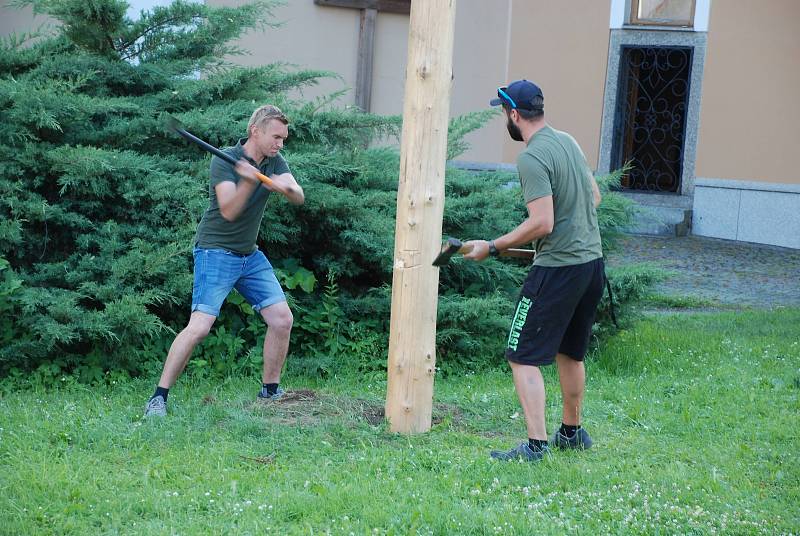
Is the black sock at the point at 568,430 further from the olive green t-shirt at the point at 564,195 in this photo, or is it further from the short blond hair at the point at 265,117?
the short blond hair at the point at 265,117

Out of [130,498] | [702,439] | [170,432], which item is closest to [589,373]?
[702,439]

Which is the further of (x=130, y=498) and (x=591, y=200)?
(x=591, y=200)

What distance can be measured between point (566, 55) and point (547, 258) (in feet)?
32.7

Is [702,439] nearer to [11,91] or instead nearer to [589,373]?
[589,373]

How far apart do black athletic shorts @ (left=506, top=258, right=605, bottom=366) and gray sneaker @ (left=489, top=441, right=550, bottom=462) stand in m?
0.43

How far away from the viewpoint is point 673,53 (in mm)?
14367

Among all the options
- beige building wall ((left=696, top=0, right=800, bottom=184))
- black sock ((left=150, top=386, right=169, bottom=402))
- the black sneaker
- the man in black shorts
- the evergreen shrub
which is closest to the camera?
the man in black shorts

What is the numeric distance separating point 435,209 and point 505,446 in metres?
1.31

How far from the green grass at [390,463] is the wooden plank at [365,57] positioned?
20.8 feet

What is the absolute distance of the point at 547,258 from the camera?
4.79m

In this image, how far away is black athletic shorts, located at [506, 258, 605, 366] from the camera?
15.6ft

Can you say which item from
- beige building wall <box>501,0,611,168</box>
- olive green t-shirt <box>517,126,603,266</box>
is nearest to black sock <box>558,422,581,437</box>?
olive green t-shirt <box>517,126,603,266</box>

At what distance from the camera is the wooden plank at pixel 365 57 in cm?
1218

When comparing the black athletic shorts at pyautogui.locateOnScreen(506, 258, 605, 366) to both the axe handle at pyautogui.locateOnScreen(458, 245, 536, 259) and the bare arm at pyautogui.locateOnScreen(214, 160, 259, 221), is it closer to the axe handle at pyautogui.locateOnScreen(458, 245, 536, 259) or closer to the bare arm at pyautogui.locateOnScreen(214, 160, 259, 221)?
the axe handle at pyautogui.locateOnScreen(458, 245, 536, 259)
